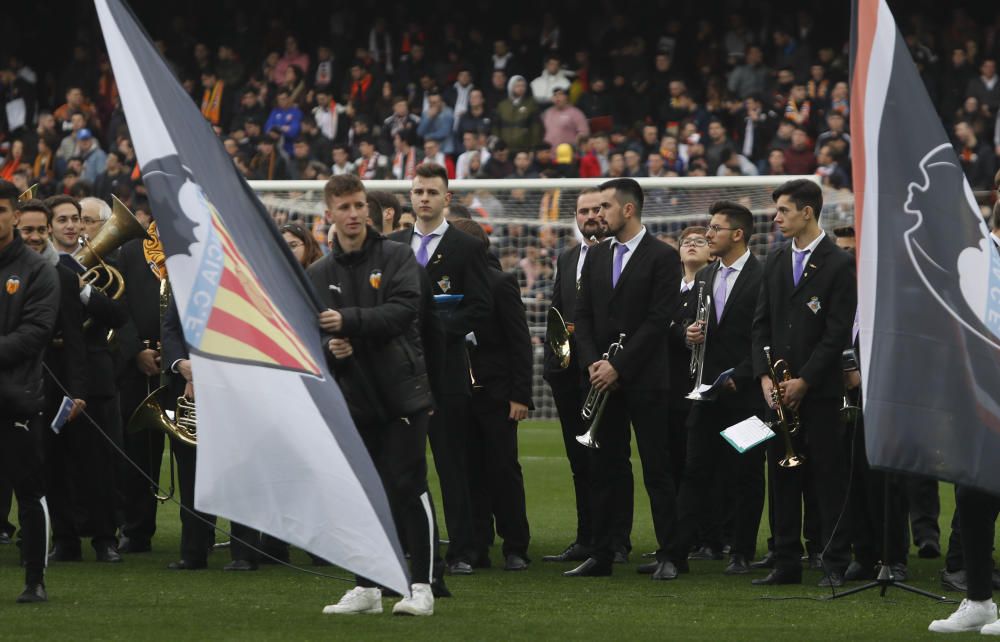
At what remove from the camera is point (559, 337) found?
1020 centimetres

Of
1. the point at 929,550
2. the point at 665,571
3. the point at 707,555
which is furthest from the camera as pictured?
the point at 707,555

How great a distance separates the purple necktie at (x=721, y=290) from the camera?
9969mm

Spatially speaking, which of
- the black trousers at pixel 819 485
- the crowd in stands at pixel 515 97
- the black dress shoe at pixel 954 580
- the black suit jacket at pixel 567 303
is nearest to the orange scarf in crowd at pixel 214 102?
the crowd in stands at pixel 515 97

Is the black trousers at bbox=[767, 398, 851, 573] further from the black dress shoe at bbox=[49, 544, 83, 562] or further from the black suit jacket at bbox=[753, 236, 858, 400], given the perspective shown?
the black dress shoe at bbox=[49, 544, 83, 562]

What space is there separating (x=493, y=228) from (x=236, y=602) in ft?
37.7

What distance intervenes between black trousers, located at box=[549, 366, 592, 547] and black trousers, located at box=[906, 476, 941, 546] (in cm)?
198

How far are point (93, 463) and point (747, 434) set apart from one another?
3.92 m

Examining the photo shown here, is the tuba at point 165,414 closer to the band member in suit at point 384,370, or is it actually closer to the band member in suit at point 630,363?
the band member in suit at point 384,370

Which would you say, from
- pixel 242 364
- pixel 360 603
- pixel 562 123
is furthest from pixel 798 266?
pixel 562 123

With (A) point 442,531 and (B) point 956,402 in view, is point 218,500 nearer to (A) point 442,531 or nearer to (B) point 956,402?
(B) point 956,402

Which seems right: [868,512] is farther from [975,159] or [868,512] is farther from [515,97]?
[515,97]

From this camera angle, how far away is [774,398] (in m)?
8.89

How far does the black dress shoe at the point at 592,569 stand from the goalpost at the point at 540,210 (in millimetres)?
9521

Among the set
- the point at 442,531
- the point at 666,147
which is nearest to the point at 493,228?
the point at 666,147
